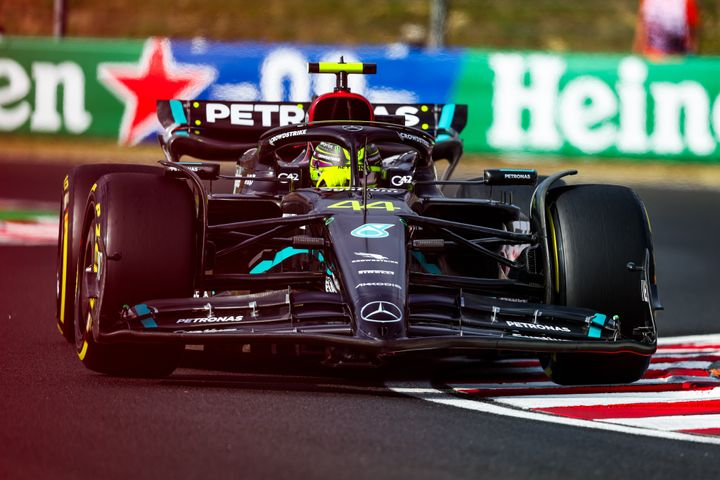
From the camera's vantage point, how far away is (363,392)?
7332mm

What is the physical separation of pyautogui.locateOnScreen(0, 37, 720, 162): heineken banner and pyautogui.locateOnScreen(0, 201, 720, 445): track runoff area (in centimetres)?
1152

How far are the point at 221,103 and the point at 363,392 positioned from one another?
3710 millimetres

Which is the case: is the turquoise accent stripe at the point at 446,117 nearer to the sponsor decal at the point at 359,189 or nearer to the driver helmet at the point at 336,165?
the driver helmet at the point at 336,165

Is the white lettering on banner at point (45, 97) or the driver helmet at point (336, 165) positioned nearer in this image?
the driver helmet at point (336, 165)

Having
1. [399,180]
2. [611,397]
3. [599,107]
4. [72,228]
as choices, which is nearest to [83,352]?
[72,228]

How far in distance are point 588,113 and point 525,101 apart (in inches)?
32.0

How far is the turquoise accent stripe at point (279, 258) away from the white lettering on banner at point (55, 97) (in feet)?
43.4

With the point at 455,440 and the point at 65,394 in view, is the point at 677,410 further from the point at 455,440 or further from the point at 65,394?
the point at 65,394

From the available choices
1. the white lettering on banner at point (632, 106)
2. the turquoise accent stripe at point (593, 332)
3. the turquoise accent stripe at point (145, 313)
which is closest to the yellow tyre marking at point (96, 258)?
the turquoise accent stripe at point (145, 313)

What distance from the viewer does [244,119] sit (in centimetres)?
1052

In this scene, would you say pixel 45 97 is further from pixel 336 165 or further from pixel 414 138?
pixel 336 165

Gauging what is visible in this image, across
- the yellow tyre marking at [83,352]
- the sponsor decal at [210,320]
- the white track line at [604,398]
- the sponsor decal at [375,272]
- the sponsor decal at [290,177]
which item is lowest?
the white track line at [604,398]

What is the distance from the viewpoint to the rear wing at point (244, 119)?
10406 millimetres

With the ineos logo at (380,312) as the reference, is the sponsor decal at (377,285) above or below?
above
